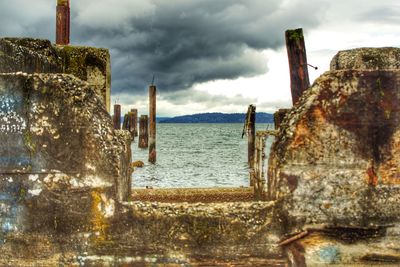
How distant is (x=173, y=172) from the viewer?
2419cm

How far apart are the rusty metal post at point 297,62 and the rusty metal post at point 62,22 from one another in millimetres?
2860

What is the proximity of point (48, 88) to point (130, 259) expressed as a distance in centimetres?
125

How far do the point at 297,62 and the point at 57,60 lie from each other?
306 centimetres

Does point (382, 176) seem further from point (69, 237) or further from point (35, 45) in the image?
point (35, 45)

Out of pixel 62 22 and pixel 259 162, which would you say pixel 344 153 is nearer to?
pixel 259 162

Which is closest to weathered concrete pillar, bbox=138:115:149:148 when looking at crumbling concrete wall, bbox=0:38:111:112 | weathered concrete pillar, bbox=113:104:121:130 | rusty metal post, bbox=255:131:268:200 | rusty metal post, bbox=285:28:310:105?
weathered concrete pillar, bbox=113:104:121:130

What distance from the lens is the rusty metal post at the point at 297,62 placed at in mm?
5184

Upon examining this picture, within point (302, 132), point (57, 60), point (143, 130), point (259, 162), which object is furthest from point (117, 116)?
point (302, 132)

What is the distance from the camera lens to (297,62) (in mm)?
5297

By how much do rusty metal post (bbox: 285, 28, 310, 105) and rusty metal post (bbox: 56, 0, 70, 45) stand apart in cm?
286

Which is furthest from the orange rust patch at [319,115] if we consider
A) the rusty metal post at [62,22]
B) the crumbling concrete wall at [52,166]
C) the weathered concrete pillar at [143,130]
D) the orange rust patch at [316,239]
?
the weathered concrete pillar at [143,130]

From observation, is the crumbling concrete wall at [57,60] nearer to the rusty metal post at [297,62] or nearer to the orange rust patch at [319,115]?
the orange rust patch at [319,115]

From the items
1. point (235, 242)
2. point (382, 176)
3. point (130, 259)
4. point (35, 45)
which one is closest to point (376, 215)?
point (382, 176)

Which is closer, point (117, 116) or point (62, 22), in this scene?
point (62, 22)
